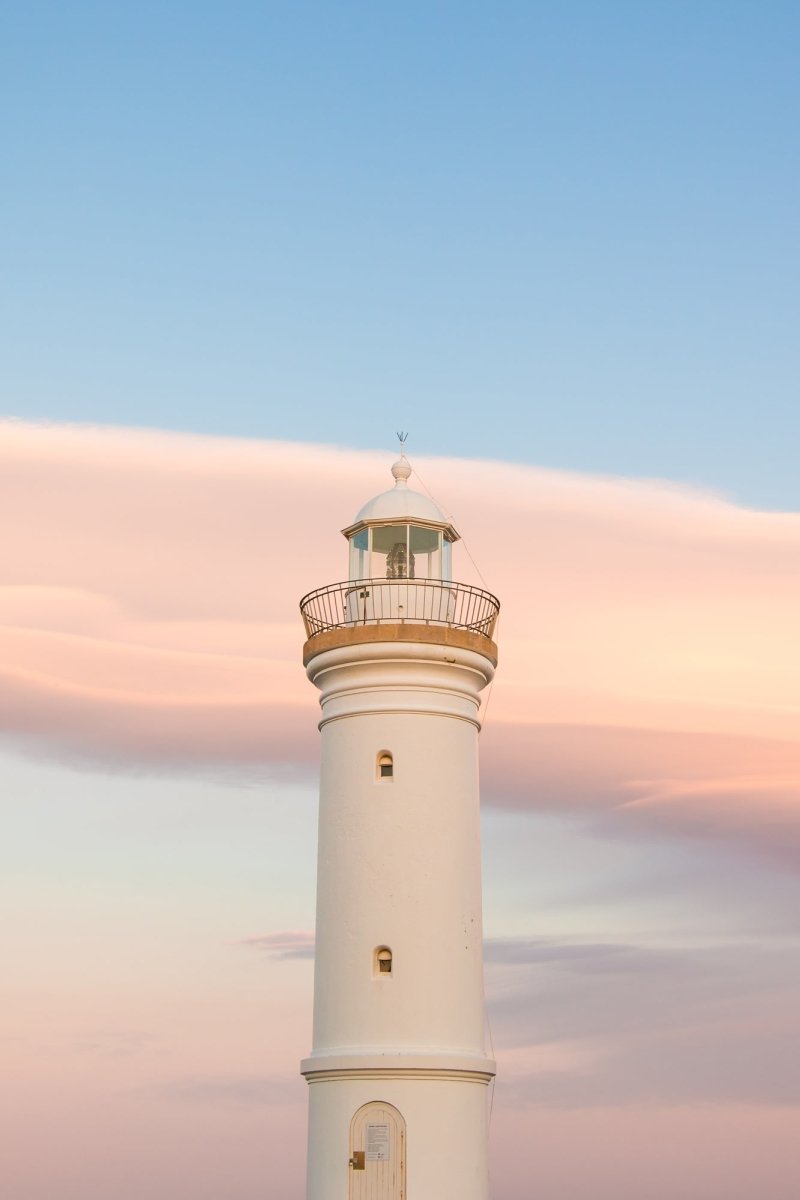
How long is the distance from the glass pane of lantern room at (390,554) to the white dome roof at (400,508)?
9.2 inches

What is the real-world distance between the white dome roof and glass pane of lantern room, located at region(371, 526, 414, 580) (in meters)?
0.23

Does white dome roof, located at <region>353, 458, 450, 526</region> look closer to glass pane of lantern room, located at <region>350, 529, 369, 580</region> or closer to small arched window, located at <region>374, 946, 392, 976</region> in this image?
glass pane of lantern room, located at <region>350, 529, 369, 580</region>

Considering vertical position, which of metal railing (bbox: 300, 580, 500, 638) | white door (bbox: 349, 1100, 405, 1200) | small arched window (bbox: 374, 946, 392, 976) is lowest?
white door (bbox: 349, 1100, 405, 1200)

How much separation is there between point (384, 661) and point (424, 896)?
11.8ft

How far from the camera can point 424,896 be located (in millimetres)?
25047

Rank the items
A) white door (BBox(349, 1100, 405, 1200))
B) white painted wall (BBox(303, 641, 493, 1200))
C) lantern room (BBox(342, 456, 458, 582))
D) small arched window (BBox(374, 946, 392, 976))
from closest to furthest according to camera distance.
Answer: white door (BBox(349, 1100, 405, 1200)), white painted wall (BBox(303, 641, 493, 1200)), small arched window (BBox(374, 946, 392, 976)), lantern room (BBox(342, 456, 458, 582))

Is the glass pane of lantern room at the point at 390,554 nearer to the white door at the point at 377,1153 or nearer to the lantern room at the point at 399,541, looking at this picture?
the lantern room at the point at 399,541

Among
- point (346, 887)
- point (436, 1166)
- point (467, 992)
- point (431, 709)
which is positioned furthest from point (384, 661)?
point (436, 1166)

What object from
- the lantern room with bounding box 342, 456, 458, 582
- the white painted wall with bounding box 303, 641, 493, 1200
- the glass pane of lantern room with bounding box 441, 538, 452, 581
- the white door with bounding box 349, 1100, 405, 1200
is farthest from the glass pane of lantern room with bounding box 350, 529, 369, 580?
the white door with bounding box 349, 1100, 405, 1200

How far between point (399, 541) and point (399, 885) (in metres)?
5.62

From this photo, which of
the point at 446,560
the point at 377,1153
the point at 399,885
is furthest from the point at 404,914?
the point at 446,560

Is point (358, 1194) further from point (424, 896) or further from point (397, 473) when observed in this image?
point (397, 473)

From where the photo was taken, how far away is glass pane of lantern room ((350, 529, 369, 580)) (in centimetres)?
2717

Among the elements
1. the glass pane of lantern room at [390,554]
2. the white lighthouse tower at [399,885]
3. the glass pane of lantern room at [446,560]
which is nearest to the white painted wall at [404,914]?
the white lighthouse tower at [399,885]
